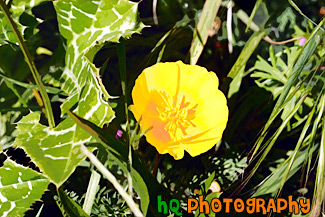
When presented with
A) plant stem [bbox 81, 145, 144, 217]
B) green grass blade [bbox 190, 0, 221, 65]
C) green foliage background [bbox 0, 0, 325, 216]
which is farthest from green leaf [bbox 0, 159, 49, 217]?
green grass blade [bbox 190, 0, 221, 65]

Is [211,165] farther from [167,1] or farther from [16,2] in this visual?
[16,2]

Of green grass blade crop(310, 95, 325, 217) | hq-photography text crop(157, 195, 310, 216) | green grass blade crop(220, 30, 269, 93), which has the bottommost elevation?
hq-photography text crop(157, 195, 310, 216)

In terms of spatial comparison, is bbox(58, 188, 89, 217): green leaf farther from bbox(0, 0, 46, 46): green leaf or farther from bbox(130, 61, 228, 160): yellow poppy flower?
bbox(0, 0, 46, 46): green leaf

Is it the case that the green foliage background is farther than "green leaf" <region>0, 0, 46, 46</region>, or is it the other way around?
"green leaf" <region>0, 0, 46, 46</region>

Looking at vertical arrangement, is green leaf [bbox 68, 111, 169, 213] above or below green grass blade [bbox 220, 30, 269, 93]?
below

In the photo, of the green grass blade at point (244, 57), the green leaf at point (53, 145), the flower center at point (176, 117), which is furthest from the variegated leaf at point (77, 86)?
the green grass blade at point (244, 57)

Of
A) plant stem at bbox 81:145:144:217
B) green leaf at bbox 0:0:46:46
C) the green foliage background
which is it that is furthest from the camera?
green leaf at bbox 0:0:46:46

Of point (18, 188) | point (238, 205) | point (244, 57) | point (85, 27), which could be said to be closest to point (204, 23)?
point (244, 57)
